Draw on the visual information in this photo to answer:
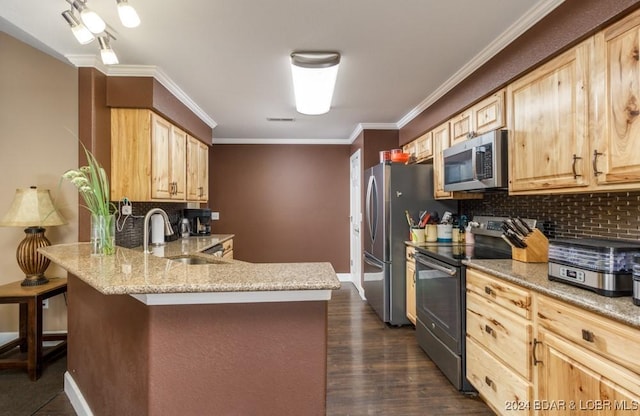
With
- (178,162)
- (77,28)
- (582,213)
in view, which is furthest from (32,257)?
(582,213)

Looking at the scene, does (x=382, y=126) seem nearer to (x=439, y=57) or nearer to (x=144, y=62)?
(x=439, y=57)

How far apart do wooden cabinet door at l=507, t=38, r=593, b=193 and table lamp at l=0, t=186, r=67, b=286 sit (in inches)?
134

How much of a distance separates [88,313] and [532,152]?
274cm

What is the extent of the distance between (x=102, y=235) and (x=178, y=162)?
151cm

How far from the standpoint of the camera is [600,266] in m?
1.32

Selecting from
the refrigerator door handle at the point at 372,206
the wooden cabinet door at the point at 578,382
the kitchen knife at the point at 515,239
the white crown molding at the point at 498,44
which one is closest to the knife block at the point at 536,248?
the kitchen knife at the point at 515,239

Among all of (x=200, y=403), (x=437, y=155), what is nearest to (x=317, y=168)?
(x=437, y=155)

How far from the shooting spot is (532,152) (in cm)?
192

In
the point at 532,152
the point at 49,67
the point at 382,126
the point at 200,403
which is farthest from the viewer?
the point at 382,126

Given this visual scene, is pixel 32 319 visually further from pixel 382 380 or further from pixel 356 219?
pixel 356 219

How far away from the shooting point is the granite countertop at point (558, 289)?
114 cm

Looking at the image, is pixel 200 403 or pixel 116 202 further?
pixel 116 202

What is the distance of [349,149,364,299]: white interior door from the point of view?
462 centimetres

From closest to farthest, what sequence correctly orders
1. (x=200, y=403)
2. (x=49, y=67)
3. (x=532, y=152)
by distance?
(x=200, y=403) < (x=532, y=152) < (x=49, y=67)
